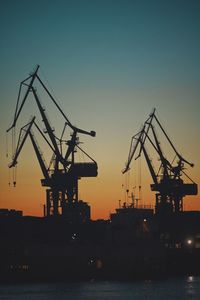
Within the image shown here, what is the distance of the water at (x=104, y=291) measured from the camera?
104938 millimetres

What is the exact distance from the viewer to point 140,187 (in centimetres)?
17000

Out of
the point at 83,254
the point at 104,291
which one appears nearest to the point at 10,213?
the point at 83,254

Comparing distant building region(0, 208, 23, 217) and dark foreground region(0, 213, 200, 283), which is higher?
distant building region(0, 208, 23, 217)

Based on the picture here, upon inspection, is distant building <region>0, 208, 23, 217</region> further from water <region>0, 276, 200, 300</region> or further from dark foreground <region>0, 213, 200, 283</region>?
water <region>0, 276, 200, 300</region>

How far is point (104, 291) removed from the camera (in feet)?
367

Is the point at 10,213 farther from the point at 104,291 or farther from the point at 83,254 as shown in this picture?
the point at 104,291

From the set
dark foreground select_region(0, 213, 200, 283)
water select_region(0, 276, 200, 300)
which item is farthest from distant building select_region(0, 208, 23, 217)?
water select_region(0, 276, 200, 300)

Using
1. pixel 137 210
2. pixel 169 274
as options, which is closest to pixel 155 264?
pixel 169 274

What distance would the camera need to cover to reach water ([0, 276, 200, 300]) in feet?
344

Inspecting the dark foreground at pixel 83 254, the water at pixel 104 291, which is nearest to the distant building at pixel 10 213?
the dark foreground at pixel 83 254

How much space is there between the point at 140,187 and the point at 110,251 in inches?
1152

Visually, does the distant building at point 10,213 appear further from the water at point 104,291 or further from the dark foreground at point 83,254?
the water at point 104,291

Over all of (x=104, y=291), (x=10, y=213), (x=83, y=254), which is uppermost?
(x=10, y=213)

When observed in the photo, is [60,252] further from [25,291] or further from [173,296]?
[173,296]
